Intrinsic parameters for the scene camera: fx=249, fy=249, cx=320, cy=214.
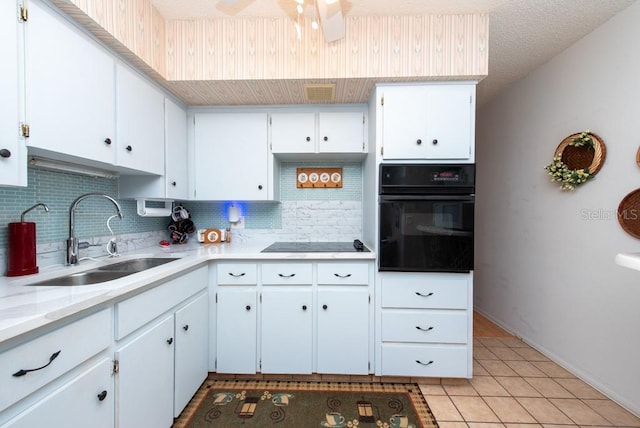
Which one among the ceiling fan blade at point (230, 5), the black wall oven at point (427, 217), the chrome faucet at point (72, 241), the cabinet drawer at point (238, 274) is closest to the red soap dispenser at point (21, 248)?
the chrome faucet at point (72, 241)

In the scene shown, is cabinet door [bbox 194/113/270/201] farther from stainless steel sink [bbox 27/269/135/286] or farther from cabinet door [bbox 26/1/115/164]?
stainless steel sink [bbox 27/269/135/286]

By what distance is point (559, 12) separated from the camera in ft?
5.30

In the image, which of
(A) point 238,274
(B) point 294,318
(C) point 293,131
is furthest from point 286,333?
(C) point 293,131

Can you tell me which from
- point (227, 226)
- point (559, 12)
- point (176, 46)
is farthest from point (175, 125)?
point (559, 12)

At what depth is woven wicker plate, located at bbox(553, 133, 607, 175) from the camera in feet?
5.68

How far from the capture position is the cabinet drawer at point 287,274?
5.96ft

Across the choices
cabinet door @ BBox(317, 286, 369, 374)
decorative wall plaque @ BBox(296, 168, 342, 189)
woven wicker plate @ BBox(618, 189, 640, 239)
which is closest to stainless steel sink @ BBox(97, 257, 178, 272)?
cabinet door @ BBox(317, 286, 369, 374)

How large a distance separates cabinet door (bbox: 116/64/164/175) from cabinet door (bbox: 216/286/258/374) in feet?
3.34

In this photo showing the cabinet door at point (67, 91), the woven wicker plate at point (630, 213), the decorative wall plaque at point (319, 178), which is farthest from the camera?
the decorative wall plaque at point (319, 178)

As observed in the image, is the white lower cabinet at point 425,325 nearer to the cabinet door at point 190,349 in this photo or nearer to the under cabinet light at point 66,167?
the cabinet door at point 190,349

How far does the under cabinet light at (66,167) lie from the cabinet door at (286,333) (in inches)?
54.1

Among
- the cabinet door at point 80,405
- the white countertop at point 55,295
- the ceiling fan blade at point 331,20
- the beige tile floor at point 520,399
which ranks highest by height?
the ceiling fan blade at point 331,20

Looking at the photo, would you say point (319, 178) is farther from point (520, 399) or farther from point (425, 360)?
point (520, 399)

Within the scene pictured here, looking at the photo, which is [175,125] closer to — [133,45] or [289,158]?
[133,45]
